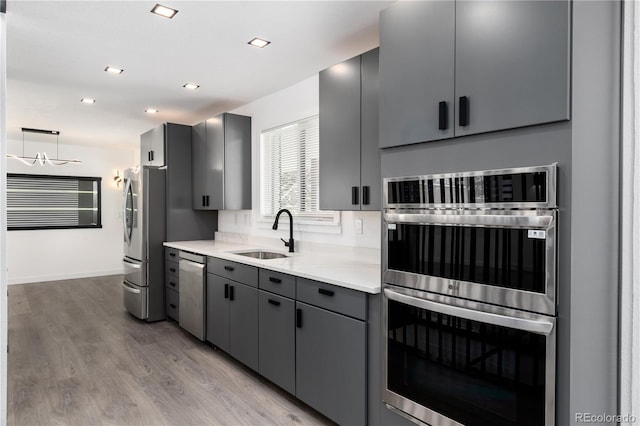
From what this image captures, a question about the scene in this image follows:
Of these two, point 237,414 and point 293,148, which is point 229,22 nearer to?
point 293,148

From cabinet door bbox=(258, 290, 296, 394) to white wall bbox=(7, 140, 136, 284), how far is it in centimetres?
591

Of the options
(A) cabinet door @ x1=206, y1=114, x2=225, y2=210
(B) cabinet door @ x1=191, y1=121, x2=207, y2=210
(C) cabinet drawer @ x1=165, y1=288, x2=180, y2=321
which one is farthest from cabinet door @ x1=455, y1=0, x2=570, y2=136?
(C) cabinet drawer @ x1=165, y1=288, x2=180, y2=321

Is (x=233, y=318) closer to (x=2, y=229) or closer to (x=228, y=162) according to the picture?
(x=2, y=229)

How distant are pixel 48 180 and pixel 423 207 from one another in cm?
754

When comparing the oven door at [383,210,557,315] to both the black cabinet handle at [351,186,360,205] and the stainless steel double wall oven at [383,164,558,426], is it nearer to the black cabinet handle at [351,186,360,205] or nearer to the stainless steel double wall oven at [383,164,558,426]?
the stainless steel double wall oven at [383,164,558,426]

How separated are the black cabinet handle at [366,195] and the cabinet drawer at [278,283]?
674 millimetres

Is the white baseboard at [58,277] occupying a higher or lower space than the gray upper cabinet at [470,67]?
lower

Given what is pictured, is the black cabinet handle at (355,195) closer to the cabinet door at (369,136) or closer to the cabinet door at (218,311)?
the cabinet door at (369,136)

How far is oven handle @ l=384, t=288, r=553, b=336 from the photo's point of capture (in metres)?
1.38

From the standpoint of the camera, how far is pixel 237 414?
2.44m

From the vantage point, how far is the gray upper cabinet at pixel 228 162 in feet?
13.9

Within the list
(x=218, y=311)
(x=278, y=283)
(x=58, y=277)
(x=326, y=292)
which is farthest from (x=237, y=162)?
(x=58, y=277)

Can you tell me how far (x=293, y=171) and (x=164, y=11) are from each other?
1.80 metres

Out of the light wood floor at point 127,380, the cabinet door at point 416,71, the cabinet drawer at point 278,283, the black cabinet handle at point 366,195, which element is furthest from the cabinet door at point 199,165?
the cabinet door at point 416,71
